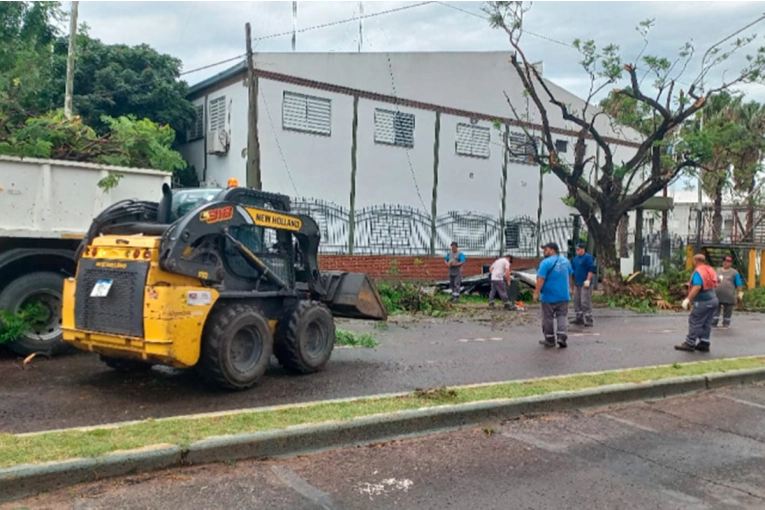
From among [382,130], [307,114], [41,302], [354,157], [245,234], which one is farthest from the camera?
[382,130]

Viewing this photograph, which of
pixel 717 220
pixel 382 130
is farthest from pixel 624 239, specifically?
pixel 382 130

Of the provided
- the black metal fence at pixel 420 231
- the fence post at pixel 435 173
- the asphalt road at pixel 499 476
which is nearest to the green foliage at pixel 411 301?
the black metal fence at pixel 420 231

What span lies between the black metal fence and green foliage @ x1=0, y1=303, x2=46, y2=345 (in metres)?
11.7

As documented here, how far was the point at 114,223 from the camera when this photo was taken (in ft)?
26.5

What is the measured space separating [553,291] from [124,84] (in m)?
15.9

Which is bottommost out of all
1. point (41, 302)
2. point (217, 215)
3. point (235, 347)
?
point (235, 347)

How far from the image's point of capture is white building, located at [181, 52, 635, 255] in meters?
19.9

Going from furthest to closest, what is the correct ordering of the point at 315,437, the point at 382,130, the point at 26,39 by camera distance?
the point at 382,130 < the point at 26,39 < the point at 315,437

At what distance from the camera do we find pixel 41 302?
8.70m

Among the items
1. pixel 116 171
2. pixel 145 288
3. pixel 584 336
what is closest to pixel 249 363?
pixel 145 288

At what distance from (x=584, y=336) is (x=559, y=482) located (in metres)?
8.70

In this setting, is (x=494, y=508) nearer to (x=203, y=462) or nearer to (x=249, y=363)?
(x=203, y=462)

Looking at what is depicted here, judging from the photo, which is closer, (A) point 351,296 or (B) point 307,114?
(A) point 351,296

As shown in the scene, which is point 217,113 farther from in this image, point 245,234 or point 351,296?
point 245,234
